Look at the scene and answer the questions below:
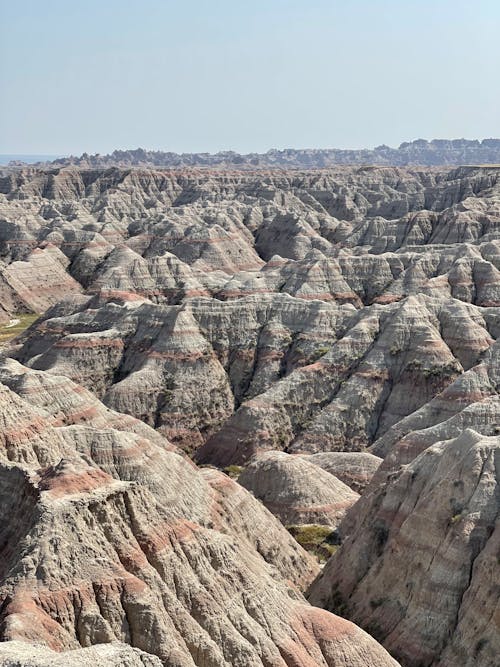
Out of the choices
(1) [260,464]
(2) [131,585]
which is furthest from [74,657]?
(1) [260,464]

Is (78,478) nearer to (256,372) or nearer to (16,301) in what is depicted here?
(256,372)

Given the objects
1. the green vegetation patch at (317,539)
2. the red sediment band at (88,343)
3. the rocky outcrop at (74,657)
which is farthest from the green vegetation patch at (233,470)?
the rocky outcrop at (74,657)

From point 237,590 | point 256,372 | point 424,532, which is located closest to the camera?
point 237,590

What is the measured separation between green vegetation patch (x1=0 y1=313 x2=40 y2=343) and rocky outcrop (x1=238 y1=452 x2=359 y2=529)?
68.8 meters

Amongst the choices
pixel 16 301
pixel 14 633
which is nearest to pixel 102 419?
pixel 14 633

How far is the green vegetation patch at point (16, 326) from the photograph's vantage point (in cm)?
12258

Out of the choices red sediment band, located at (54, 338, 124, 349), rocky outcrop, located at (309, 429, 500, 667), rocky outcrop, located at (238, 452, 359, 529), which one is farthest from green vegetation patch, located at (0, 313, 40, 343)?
rocky outcrop, located at (309, 429, 500, 667)

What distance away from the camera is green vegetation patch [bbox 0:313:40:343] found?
122581mm

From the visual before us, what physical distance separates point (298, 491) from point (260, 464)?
3.90 metres

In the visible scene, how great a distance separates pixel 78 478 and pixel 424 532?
15.2 m

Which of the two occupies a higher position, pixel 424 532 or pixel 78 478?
pixel 78 478

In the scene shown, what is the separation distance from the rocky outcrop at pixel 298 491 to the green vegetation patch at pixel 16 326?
68826mm

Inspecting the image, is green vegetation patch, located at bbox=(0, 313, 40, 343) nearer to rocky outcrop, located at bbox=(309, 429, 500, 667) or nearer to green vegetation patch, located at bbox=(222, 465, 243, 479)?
green vegetation patch, located at bbox=(222, 465, 243, 479)

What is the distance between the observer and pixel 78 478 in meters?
31.7
